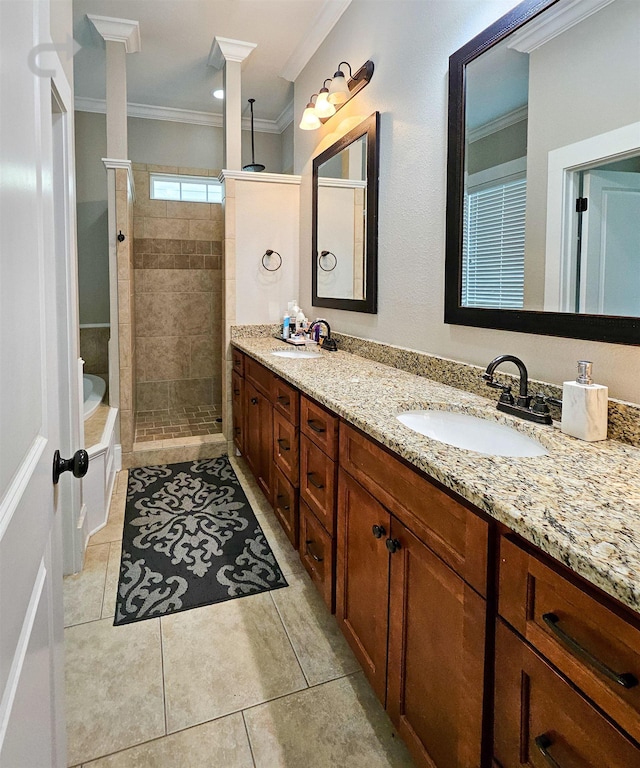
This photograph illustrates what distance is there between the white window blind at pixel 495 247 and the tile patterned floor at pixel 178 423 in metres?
2.59

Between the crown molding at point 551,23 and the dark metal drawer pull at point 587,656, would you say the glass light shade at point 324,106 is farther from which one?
the dark metal drawer pull at point 587,656

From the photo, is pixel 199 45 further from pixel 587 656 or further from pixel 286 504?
pixel 587 656

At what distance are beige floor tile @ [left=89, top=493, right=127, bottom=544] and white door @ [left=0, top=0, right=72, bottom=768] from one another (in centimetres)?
154

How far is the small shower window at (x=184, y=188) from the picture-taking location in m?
4.40

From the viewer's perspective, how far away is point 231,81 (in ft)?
11.0

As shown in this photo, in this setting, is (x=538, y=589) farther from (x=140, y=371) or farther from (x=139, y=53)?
(x=140, y=371)

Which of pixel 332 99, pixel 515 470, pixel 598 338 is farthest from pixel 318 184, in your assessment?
pixel 515 470

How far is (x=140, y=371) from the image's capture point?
4520 mm

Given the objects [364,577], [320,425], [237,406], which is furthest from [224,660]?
[237,406]

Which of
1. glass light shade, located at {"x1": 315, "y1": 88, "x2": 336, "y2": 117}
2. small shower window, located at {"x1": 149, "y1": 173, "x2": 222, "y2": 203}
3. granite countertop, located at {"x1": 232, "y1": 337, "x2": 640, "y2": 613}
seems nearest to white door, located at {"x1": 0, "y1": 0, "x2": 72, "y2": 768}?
granite countertop, located at {"x1": 232, "y1": 337, "x2": 640, "y2": 613}

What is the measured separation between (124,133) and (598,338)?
121 inches

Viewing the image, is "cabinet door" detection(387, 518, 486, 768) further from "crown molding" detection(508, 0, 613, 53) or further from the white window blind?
"crown molding" detection(508, 0, 613, 53)

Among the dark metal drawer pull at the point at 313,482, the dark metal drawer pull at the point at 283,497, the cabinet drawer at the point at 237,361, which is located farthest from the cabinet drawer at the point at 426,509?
the cabinet drawer at the point at 237,361

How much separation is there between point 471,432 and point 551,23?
119cm
